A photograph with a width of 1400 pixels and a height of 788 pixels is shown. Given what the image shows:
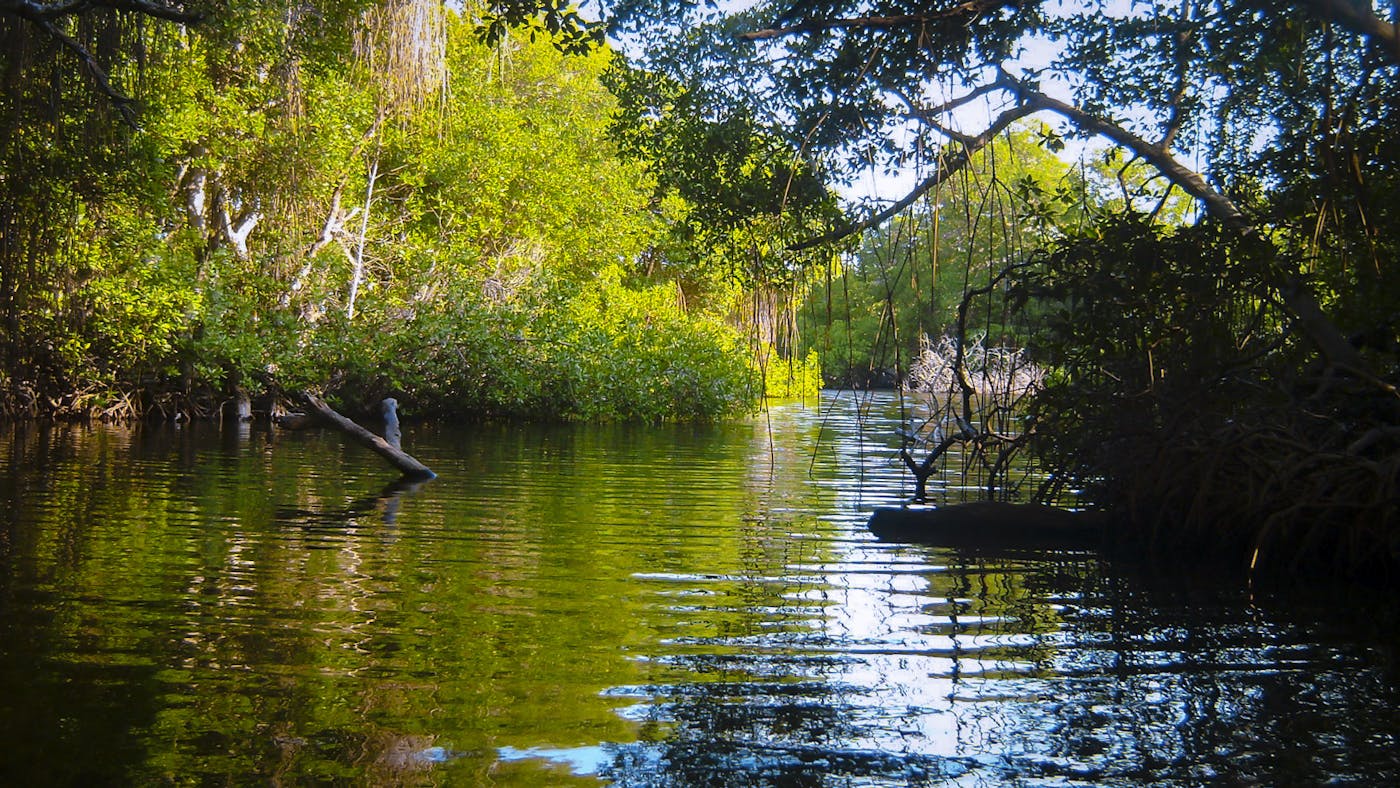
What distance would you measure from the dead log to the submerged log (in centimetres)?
535

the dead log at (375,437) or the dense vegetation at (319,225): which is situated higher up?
the dense vegetation at (319,225)

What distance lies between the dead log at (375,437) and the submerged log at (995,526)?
5353 mm

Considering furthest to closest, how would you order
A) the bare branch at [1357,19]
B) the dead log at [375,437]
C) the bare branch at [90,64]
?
the dead log at [375,437] → the bare branch at [90,64] → the bare branch at [1357,19]

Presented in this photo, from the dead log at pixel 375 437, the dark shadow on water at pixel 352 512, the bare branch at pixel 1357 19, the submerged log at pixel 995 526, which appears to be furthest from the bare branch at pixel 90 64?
the bare branch at pixel 1357 19

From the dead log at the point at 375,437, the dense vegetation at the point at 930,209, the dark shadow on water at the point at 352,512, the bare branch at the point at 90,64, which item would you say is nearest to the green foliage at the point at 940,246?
the dense vegetation at the point at 930,209

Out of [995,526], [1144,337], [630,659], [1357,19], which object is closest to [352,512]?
[995,526]

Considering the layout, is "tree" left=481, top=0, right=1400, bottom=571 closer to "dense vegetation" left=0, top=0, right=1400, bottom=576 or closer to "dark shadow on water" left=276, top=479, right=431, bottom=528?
"dense vegetation" left=0, top=0, right=1400, bottom=576

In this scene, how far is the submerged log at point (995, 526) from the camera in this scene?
8477mm

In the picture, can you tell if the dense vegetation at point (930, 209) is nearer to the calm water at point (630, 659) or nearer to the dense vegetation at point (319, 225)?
the dense vegetation at point (319, 225)

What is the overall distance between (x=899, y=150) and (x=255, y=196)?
16.3 meters

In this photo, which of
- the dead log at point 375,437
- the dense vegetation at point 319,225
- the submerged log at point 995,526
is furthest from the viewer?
the dead log at point 375,437

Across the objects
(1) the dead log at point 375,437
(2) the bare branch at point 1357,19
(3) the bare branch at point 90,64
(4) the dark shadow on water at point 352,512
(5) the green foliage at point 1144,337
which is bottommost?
(4) the dark shadow on water at point 352,512

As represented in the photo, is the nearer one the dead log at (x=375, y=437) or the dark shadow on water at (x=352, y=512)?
the dark shadow on water at (x=352, y=512)

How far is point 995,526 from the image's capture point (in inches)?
336
